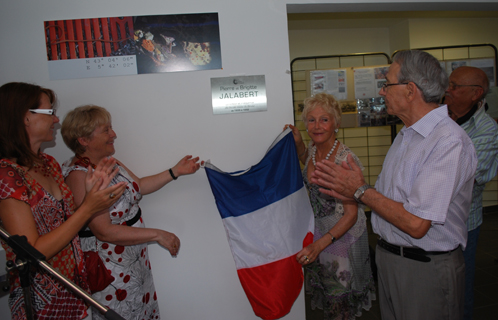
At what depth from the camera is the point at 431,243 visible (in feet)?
5.14

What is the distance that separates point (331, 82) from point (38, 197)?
4033 mm

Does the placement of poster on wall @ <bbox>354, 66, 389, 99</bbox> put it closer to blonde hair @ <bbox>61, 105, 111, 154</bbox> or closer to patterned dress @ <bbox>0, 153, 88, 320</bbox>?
blonde hair @ <bbox>61, 105, 111, 154</bbox>

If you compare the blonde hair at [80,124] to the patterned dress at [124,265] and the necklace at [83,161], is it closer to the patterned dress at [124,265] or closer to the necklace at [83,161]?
the necklace at [83,161]

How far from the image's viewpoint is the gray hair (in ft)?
5.04

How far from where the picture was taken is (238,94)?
2396 millimetres

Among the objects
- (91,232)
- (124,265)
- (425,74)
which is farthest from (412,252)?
(91,232)

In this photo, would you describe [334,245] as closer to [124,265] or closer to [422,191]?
[422,191]

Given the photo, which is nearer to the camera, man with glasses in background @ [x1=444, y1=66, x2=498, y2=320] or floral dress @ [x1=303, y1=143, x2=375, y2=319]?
floral dress @ [x1=303, y1=143, x2=375, y2=319]

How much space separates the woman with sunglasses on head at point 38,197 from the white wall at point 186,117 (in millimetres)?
643

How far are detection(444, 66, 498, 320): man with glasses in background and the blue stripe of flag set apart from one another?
130 cm

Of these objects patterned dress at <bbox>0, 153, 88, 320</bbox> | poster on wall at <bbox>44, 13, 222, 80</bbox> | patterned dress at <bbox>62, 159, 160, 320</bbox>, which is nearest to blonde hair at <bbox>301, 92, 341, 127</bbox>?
poster on wall at <bbox>44, 13, 222, 80</bbox>

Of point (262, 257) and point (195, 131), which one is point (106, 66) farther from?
point (262, 257)

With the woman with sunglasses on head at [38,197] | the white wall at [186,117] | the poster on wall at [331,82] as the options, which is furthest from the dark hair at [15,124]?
the poster on wall at [331,82]

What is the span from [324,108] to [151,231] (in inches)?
55.9
